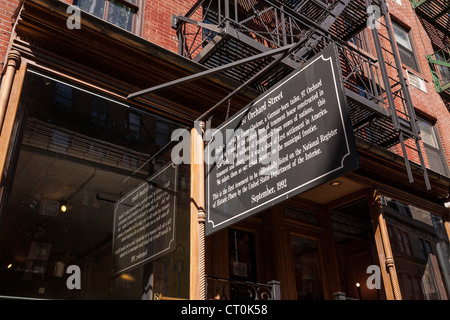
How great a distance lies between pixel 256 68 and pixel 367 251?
5082 millimetres

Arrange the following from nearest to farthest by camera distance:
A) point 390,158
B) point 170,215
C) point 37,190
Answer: point 170,215 → point 37,190 → point 390,158

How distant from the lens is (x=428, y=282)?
9461mm

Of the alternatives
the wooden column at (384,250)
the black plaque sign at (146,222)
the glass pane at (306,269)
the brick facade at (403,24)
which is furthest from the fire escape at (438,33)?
the black plaque sign at (146,222)

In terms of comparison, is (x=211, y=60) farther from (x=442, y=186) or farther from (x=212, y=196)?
(x=442, y=186)

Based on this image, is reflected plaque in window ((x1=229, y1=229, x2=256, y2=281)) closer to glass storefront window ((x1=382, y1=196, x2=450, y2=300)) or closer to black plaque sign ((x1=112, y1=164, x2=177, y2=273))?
black plaque sign ((x1=112, y1=164, x2=177, y2=273))

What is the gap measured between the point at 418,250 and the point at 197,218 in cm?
643

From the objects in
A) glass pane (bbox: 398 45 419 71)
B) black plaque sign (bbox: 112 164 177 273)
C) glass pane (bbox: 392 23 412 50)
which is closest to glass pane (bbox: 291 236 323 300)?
black plaque sign (bbox: 112 164 177 273)

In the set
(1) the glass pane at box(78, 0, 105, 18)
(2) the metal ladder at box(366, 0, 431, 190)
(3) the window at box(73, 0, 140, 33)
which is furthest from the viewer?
(3) the window at box(73, 0, 140, 33)

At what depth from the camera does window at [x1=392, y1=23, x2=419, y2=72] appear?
14249 millimetres

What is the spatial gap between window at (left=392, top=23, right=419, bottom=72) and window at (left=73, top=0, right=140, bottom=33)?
9768mm

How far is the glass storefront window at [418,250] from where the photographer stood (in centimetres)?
890

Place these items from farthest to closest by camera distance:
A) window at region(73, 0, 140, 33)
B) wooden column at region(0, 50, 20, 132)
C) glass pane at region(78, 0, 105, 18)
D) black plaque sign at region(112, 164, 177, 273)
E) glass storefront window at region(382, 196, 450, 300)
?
glass storefront window at region(382, 196, 450, 300) < window at region(73, 0, 140, 33) < glass pane at region(78, 0, 105, 18) < black plaque sign at region(112, 164, 177, 273) < wooden column at region(0, 50, 20, 132)
